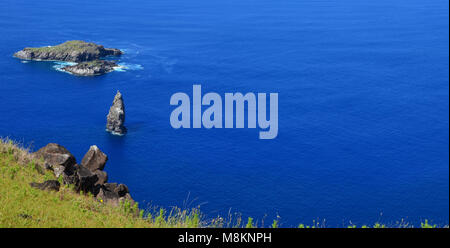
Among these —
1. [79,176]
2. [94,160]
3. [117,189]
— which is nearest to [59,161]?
[79,176]

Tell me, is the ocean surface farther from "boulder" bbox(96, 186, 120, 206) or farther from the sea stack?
"boulder" bbox(96, 186, 120, 206)

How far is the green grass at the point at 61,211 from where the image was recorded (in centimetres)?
2059

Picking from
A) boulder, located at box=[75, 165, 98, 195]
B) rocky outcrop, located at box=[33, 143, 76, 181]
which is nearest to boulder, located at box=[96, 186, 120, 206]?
boulder, located at box=[75, 165, 98, 195]

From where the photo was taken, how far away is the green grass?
811 inches

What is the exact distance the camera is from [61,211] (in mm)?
22281

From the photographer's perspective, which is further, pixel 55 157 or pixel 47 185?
pixel 55 157

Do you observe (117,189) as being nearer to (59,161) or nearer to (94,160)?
(59,161)

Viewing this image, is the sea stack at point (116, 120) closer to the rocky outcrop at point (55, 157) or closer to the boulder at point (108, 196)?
the rocky outcrop at point (55, 157)

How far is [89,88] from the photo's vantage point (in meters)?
191

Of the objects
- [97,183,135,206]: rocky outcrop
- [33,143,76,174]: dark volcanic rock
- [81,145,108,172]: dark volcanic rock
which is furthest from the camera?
[81,145,108,172]: dark volcanic rock

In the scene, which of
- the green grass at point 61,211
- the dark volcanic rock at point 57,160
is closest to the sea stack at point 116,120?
the dark volcanic rock at point 57,160

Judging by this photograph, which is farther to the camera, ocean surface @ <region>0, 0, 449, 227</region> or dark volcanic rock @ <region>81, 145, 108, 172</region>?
ocean surface @ <region>0, 0, 449, 227</region>
